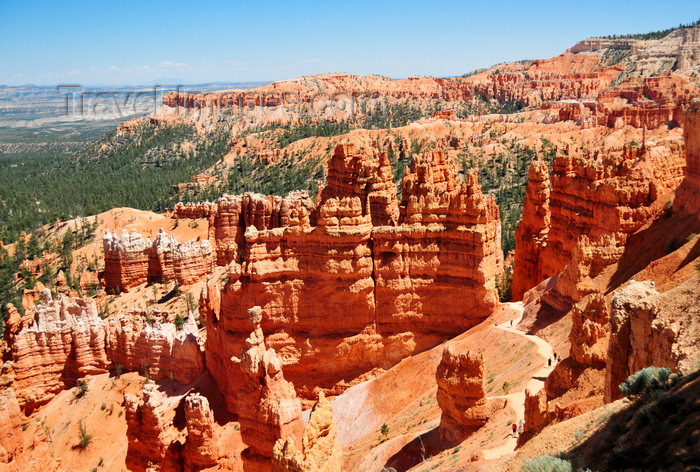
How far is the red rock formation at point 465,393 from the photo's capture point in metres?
18.4

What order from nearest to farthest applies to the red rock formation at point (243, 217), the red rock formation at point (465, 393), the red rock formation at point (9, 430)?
the red rock formation at point (465, 393) < the red rock formation at point (9, 430) < the red rock formation at point (243, 217)

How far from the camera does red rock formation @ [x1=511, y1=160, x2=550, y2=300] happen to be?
35469 millimetres

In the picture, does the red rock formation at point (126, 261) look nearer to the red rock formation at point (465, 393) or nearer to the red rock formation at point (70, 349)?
the red rock formation at point (70, 349)

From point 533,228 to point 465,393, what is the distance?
19744 millimetres

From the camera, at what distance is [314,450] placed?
50.2 feet

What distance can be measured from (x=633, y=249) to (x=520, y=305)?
541cm

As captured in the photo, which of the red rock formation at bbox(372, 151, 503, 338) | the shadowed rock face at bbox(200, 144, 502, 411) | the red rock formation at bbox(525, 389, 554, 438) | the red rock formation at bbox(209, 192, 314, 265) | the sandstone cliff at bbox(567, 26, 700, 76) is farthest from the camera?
the sandstone cliff at bbox(567, 26, 700, 76)

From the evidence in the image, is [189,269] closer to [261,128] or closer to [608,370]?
[608,370]

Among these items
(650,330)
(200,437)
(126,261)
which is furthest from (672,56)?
(650,330)

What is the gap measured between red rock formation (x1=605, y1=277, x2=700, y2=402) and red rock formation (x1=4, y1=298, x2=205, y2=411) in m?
23.8

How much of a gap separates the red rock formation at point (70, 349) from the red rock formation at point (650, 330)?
23.8 metres

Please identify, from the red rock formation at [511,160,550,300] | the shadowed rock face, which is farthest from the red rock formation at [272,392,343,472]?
the red rock formation at [511,160,550,300]

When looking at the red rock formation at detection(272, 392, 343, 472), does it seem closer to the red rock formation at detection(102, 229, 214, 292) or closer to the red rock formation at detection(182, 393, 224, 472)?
the red rock formation at detection(182, 393, 224, 472)

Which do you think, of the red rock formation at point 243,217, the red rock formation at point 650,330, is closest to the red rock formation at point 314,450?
the red rock formation at point 650,330
